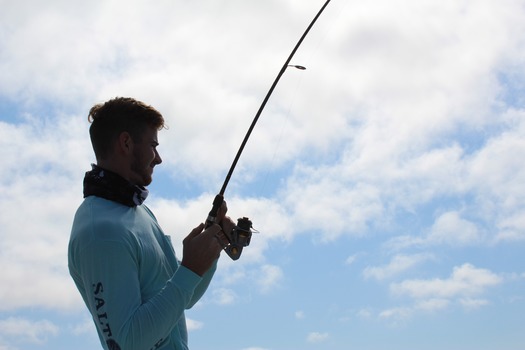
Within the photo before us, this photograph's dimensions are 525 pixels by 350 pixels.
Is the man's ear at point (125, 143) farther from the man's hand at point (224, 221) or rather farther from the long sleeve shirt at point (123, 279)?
the man's hand at point (224, 221)

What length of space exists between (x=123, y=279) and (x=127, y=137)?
0.94 meters

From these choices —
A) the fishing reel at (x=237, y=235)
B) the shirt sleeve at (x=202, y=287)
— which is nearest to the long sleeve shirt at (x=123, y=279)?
the shirt sleeve at (x=202, y=287)

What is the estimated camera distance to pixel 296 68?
613 centimetres

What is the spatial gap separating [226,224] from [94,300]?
131cm

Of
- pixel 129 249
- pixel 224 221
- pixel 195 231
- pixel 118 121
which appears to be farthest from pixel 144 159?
pixel 224 221

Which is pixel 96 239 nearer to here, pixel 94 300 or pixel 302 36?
pixel 94 300

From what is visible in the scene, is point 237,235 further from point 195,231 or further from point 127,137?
point 127,137

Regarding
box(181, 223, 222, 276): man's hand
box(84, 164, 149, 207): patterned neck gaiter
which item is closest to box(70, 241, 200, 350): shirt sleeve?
box(181, 223, 222, 276): man's hand

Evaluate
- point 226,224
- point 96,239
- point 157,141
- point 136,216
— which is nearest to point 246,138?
point 226,224

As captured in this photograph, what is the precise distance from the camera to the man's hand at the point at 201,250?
11.9 ft

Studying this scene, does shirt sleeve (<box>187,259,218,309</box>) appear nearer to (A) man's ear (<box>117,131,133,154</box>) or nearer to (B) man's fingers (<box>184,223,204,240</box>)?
(B) man's fingers (<box>184,223,204,240</box>)

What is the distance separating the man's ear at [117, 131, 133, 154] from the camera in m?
3.92

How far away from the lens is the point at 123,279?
11.1ft

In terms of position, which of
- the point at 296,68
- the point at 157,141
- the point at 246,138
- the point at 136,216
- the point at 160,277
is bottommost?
the point at 160,277
